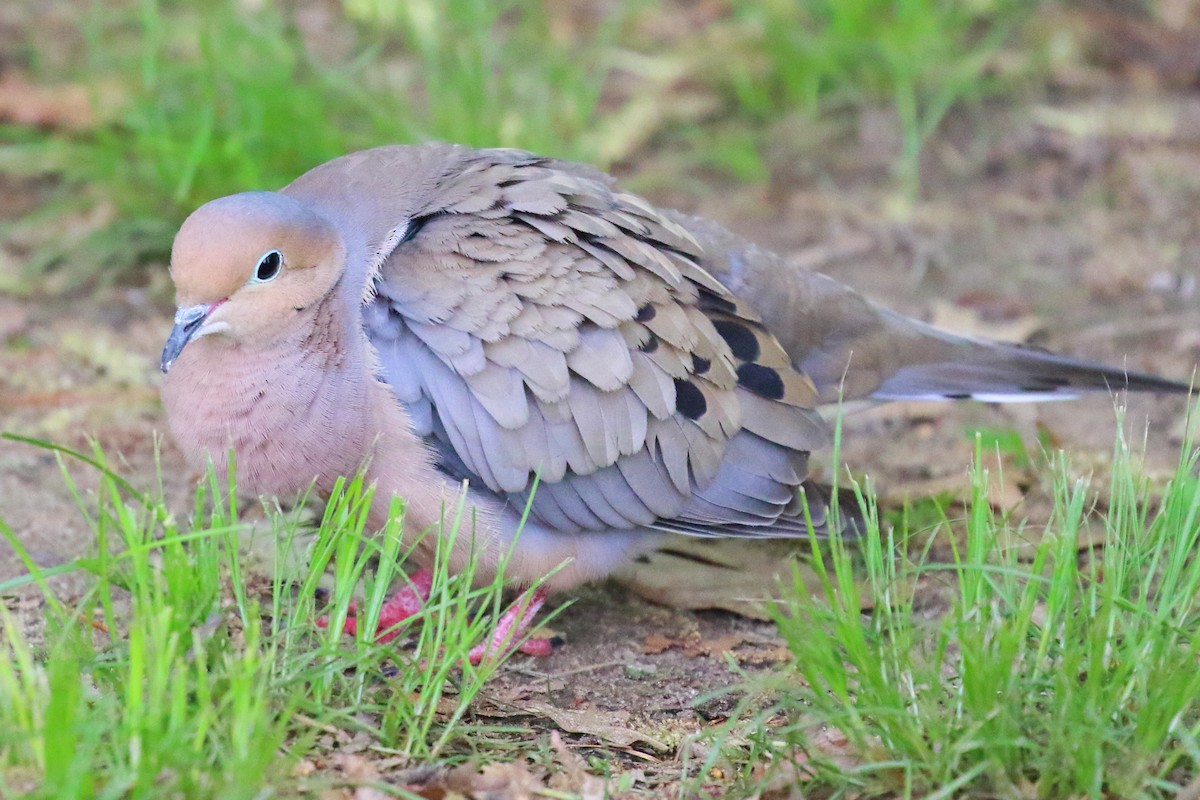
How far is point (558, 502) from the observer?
11.3ft

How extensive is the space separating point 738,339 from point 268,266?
122 centimetres

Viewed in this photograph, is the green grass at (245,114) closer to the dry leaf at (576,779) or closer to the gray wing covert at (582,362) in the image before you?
the gray wing covert at (582,362)

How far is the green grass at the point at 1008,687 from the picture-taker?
7.90ft

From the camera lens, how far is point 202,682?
7.50ft

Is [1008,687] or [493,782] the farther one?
[493,782]

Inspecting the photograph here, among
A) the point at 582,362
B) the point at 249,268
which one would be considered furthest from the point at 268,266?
the point at 582,362

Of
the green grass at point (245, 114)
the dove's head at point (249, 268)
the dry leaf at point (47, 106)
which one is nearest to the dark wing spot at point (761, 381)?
the dove's head at point (249, 268)

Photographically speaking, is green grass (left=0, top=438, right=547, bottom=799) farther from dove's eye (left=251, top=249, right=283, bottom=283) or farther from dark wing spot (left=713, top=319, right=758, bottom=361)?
dark wing spot (left=713, top=319, right=758, bottom=361)

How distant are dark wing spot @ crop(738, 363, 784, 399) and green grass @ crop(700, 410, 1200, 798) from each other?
0.91 metres

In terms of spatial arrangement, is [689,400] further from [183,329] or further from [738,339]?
[183,329]

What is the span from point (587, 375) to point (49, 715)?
5.07ft

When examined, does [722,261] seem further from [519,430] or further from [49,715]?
[49,715]

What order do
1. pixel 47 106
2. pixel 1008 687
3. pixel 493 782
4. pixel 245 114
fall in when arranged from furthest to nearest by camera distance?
pixel 47 106 < pixel 245 114 < pixel 493 782 < pixel 1008 687

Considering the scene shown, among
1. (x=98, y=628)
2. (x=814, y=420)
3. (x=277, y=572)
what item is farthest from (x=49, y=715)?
(x=814, y=420)
